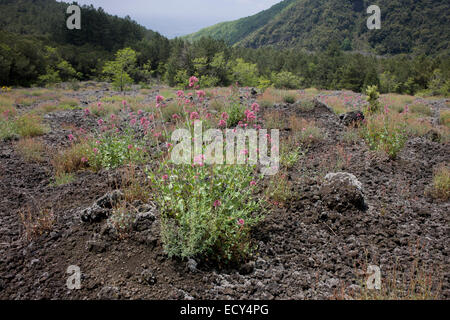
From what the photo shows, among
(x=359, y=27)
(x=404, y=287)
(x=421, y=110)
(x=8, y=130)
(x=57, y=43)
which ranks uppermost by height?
(x=359, y=27)

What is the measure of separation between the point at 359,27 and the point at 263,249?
148 metres

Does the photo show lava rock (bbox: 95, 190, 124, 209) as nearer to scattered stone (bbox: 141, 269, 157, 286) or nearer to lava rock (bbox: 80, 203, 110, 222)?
lava rock (bbox: 80, 203, 110, 222)

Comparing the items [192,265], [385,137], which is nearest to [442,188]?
[385,137]

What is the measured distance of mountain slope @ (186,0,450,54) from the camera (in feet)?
304

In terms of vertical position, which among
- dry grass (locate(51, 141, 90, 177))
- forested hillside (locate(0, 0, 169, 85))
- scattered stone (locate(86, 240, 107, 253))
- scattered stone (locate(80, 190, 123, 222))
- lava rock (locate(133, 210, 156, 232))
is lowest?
scattered stone (locate(86, 240, 107, 253))

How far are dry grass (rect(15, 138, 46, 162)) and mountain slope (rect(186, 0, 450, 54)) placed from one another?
2837 inches

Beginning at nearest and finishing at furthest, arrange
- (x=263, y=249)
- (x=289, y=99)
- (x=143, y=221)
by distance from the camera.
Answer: (x=263, y=249) → (x=143, y=221) → (x=289, y=99)

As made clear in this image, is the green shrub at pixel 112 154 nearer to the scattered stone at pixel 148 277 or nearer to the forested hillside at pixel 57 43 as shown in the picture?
the scattered stone at pixel 148 277

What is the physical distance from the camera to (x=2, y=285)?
207cm

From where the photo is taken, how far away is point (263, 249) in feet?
8.78

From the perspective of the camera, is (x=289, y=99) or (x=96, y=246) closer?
(x=96, y=246)

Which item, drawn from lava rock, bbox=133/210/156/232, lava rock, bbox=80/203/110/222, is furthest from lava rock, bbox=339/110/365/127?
lava rock, bbox=80/203/110/222

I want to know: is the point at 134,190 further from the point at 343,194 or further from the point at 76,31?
the point at 76,31
